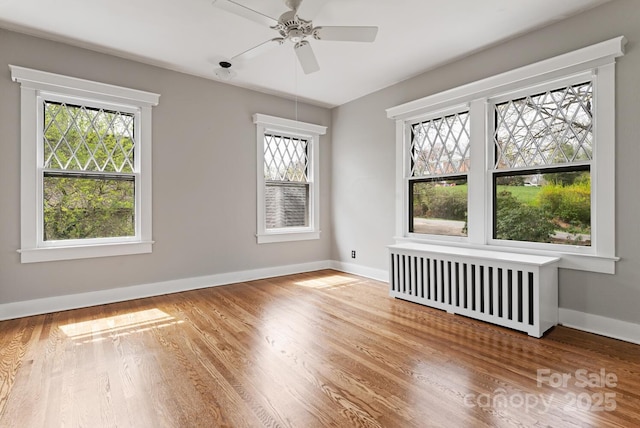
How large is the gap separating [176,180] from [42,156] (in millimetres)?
1277

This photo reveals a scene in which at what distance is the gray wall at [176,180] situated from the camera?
3166 mm

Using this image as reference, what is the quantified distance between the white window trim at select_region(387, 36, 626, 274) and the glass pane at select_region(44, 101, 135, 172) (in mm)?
3349

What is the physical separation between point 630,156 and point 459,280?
1.67 m

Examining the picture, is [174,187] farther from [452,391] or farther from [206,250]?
[452,391]

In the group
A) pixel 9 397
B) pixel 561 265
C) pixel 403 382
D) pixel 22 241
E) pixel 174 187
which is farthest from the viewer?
pixel 174 187

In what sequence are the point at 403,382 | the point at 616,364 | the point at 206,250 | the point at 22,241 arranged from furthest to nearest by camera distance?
the point at 206,250
the point at 22,241
the point at 616,364
the point at 403,382

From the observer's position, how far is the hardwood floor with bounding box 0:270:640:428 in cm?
171

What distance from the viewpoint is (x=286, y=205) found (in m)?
5.20

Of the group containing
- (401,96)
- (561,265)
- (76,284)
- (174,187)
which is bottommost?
(76,284)

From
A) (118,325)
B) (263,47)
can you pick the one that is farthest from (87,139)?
(263,47)

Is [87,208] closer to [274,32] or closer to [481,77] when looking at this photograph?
[274,32]

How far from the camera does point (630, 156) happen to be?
2.60 meters

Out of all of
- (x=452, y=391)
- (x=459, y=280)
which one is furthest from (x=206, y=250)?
(x=452, y=391)

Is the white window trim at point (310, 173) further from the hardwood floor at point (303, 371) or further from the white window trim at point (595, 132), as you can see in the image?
the hardwood floor at point (303, 371)
